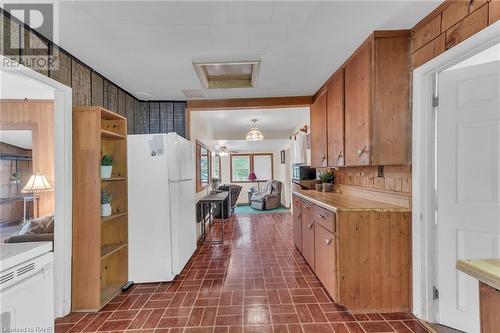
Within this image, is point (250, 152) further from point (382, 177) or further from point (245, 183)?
point (382, 177)

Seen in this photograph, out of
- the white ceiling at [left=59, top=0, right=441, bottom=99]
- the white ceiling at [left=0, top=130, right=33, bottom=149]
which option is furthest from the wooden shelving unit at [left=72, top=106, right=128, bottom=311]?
the white ceiling at [left=0, top=130, right=33, bottom=149]

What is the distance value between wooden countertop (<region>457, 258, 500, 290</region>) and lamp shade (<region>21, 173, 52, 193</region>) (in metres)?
4.41

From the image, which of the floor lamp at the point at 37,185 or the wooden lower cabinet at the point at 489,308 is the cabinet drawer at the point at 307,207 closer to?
the wooden lower cabinet at the point at 489,308

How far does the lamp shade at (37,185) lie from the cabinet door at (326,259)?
3.65 metres

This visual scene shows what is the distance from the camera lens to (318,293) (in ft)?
8.04

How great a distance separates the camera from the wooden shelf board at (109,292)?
2.35 meters

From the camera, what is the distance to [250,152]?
980 centimetres

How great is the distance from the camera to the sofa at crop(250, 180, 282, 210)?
25.5ft

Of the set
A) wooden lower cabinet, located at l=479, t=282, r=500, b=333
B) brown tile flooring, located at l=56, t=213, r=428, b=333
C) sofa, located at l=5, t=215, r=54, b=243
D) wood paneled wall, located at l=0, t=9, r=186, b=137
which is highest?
wood paneled wall, located at l=0, t=9, r=186, b=137

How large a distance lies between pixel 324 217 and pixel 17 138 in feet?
19.0

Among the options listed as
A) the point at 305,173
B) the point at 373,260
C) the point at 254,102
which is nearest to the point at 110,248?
the point at 373,260

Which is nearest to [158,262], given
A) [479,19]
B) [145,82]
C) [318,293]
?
[318,293]

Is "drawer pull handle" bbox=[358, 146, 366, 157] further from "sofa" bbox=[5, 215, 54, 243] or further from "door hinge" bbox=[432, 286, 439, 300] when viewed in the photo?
"sofa" bbox=[5, 215, 54, 243]

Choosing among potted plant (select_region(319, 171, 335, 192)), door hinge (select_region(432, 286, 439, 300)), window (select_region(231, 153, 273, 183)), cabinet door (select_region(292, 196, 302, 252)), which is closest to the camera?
door hinge (select_region(432, 286, 439, 300))
